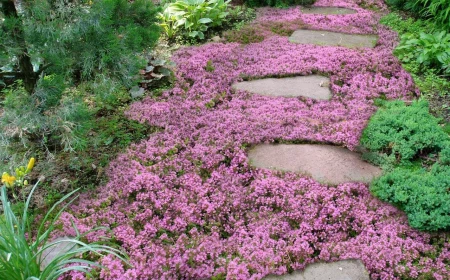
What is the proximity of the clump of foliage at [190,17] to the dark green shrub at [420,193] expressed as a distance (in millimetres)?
3663

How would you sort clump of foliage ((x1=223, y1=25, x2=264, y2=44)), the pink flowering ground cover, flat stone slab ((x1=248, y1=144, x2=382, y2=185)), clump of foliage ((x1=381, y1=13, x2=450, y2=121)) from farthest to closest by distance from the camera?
1. clump of foliage ((x1=223, y1=25, x2=264, y2=44))
2. clump of foliage ((x1=381, y1=13, x2=450, y2=121))
3. flat stone slab ((x1=248, y1=144, x2=382, y2=185))
4. the pink flowering ground cover

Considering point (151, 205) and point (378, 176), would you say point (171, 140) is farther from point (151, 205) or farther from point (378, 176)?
point (378, 176)

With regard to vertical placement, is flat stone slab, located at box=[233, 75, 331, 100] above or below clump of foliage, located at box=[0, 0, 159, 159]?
below

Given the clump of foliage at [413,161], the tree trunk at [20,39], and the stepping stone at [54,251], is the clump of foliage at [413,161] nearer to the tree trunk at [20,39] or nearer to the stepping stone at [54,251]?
the stepping stone at [54,251]

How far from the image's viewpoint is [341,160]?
340cm

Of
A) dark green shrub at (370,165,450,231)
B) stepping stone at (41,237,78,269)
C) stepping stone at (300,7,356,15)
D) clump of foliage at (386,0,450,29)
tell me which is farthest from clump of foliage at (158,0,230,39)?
stepping stone at (41,237,78,269)

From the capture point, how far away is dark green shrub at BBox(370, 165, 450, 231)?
2.71 meters

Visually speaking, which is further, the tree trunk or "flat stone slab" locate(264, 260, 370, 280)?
the tree trunk

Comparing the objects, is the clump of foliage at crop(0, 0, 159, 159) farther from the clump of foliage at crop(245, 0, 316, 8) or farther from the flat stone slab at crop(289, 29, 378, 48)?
the clump of foliage at crop(245, 0, 316, 8)

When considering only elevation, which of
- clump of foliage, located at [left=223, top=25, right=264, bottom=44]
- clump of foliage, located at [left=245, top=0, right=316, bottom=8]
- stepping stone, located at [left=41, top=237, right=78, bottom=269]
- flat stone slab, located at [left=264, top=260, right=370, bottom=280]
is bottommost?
flat stone slab, located at [left=264, top=260, right=370, bottom=280]

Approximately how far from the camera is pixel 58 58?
2783 mm

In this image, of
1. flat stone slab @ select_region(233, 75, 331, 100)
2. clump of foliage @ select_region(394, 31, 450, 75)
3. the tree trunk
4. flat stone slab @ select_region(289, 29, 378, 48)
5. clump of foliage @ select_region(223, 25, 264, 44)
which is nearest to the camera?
the tree trunk

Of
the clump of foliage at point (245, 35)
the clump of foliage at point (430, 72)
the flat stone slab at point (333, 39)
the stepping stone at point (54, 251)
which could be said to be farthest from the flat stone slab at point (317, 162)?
the clump of foliage at point (245, 35)

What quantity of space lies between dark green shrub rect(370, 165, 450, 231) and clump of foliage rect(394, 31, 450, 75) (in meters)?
2.14
